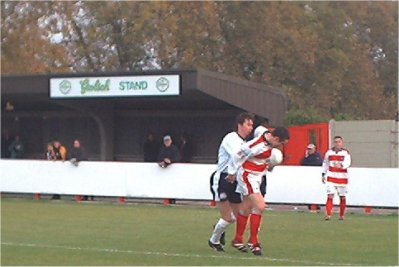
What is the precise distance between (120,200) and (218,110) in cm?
921

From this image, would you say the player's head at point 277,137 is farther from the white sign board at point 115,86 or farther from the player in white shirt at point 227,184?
the white sign board at point 115,86

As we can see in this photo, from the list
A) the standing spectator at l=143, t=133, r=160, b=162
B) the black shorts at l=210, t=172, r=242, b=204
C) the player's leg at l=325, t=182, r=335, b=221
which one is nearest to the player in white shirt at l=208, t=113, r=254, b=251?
the black shorts at l=210, t=172, r=242, b=204

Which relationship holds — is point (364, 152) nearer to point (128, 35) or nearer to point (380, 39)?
point (128, 35)

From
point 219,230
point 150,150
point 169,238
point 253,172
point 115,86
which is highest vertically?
point 115,86

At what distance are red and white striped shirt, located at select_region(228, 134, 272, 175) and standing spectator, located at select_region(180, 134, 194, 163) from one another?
20329 millimetres

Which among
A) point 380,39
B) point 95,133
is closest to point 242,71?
point 380,39

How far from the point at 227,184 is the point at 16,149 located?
24.4 meters

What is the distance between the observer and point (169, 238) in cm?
1748

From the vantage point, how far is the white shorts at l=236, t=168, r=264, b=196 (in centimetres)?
1494

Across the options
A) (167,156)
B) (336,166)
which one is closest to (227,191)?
(336,166)

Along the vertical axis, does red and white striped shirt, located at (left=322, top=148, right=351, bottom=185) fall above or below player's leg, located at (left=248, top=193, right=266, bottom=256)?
above

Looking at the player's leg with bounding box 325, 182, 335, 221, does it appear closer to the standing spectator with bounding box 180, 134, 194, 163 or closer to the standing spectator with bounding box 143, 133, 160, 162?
the standing spectator with bounding box 143, 133, 160, 162

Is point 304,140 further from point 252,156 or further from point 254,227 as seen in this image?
point 252,156

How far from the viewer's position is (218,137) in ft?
120
